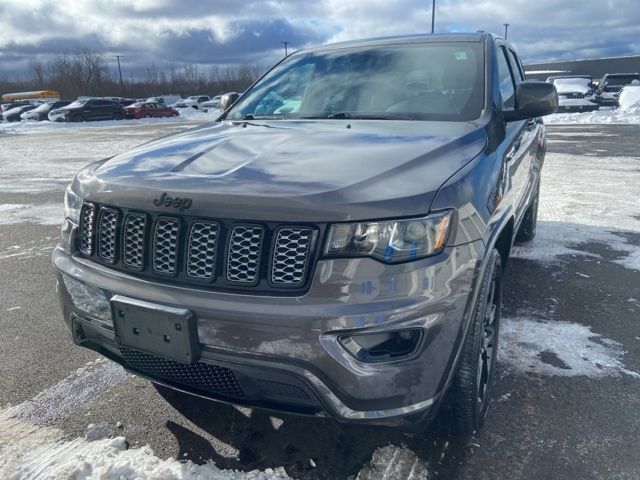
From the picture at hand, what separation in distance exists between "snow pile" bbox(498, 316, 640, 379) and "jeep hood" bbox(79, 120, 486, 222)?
51.9 inches

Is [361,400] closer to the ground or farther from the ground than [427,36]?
closer to the ground

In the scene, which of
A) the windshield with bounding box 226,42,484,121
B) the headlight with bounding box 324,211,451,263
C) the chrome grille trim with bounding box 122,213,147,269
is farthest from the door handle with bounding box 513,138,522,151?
the chrome grille trim with bounding box 122,213,147,269

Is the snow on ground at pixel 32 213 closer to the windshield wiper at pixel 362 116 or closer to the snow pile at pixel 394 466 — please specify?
the windshield wiper at pixel 362 116

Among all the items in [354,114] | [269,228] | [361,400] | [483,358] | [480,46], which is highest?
[480,46]

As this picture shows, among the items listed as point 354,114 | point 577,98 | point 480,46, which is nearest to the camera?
point 354,114

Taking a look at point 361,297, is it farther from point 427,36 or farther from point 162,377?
point 427,36

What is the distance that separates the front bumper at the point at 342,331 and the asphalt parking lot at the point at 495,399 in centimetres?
47

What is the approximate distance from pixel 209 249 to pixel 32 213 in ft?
19.8

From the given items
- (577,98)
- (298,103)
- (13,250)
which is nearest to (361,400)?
(298,103)

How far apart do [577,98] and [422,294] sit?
23.9m

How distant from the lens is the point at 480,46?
3.12m

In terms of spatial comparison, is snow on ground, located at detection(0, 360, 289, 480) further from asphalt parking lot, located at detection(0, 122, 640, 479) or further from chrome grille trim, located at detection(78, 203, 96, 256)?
chrome grille trim, located at detection(78, 203, 96, 256)

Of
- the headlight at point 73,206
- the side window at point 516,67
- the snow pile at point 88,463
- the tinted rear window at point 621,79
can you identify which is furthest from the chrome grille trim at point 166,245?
the tinted rear window at point 621,79

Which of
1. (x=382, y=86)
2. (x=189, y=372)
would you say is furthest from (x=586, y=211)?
(x=189, y=372)
